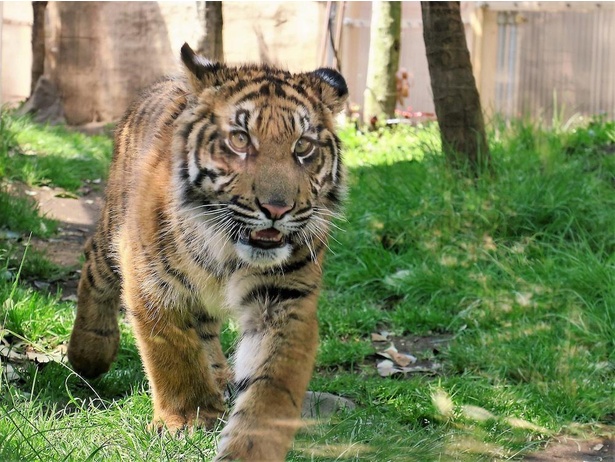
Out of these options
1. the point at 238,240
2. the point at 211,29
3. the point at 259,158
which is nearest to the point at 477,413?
the point at 238,240

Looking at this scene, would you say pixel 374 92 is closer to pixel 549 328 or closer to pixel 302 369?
pixel 549 328

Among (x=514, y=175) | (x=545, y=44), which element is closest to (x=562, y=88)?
(x=545, y=44)

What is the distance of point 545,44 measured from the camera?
1171 cm

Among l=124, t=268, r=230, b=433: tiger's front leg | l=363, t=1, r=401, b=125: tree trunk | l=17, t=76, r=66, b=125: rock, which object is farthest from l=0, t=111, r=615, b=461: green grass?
A: l=17, t=76, r=66, b=125: rock

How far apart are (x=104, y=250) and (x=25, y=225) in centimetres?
219

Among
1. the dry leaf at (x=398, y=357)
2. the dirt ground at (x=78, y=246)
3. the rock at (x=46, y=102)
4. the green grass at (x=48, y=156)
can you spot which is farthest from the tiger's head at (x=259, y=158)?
the rock at (x=46, y=102)

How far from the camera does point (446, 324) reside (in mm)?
5504

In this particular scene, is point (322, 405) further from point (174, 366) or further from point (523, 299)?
point (523, 299)

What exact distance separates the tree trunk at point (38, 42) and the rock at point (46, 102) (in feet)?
0.46

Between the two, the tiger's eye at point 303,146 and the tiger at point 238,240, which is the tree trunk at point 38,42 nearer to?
the tiger at point 238,240

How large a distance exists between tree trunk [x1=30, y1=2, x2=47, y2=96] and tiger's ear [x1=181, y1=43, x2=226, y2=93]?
10894 mm

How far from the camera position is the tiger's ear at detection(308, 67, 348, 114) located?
146 inches

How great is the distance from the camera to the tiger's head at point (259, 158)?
10.7ft

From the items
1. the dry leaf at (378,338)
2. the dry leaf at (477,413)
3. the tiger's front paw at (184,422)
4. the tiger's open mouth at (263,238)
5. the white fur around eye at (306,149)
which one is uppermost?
the white fur around eye at (306,149)
